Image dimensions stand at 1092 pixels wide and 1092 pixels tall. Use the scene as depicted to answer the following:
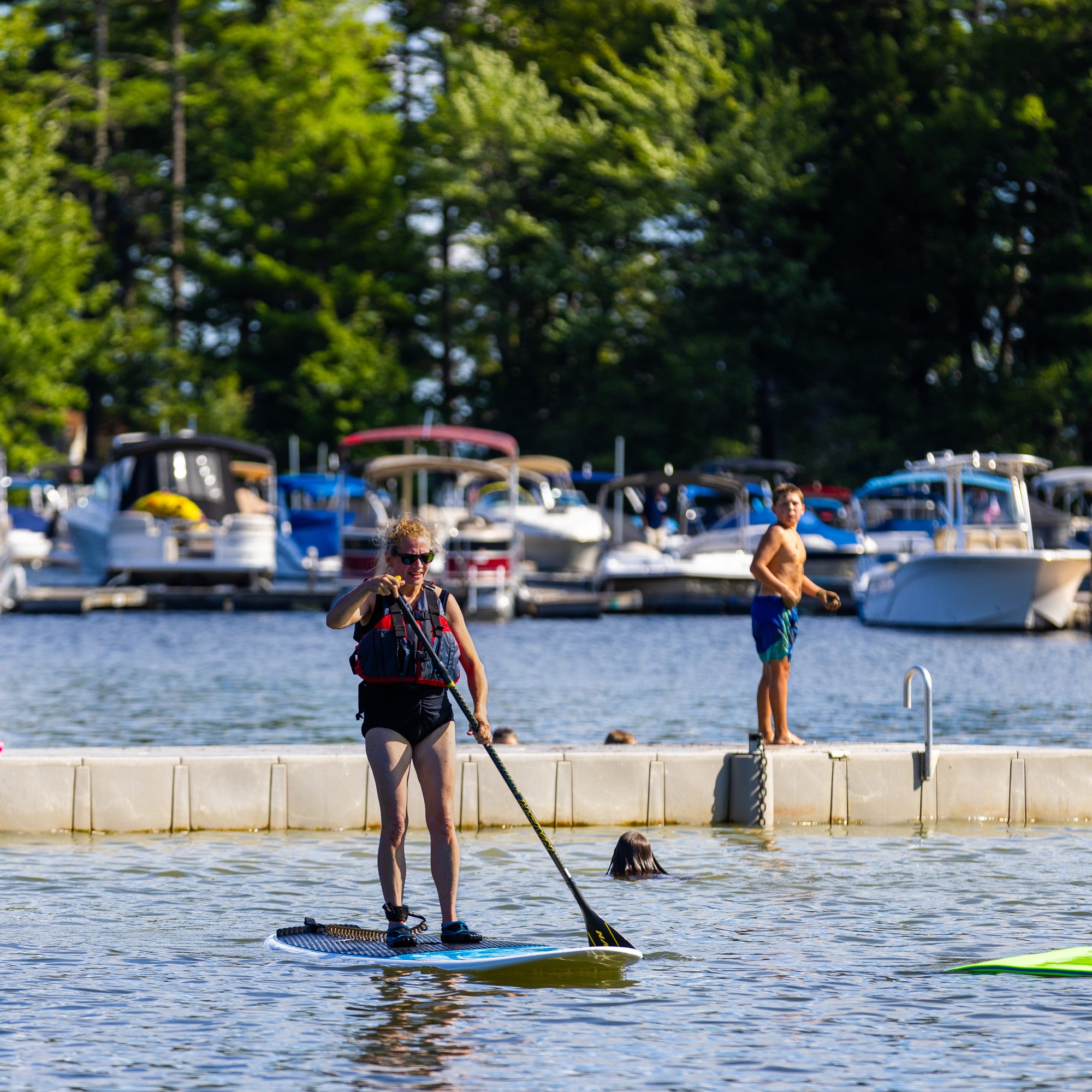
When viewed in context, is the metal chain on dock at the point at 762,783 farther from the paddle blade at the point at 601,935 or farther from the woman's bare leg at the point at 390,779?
the woman's bare leg at the point at 390,779

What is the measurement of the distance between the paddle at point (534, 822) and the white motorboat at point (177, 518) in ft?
102

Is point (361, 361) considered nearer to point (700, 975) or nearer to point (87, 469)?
point (87, 469)

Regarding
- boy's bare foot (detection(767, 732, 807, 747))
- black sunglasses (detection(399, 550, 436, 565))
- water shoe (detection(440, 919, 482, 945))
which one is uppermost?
black sunglasses (detection(399, 550, 436, 565))

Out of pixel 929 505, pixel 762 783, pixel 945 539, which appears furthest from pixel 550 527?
pixel 762 783

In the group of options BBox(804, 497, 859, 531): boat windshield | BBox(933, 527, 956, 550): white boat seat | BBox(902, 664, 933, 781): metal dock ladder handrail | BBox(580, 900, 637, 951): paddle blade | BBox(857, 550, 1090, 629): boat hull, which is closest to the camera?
BBox(580, 900, 637, 951): paddle blade

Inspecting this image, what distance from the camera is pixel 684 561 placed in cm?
3938

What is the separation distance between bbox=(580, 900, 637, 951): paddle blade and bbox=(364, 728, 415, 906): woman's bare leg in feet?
2.74

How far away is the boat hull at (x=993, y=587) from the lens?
3275 cm

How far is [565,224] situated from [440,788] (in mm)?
52994

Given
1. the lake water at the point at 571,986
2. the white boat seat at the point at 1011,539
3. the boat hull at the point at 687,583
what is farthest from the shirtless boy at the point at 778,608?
the boat hull at the point at 687,583

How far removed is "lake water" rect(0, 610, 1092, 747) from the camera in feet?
59.0

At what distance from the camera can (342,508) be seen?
38.7m

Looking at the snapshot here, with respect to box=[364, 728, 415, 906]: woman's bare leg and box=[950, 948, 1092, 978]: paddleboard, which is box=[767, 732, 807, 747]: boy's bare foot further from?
box=[364, 728, 415, 906]: woman's bare leg

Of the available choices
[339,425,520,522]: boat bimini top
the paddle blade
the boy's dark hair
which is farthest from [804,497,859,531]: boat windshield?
the paddle blade
